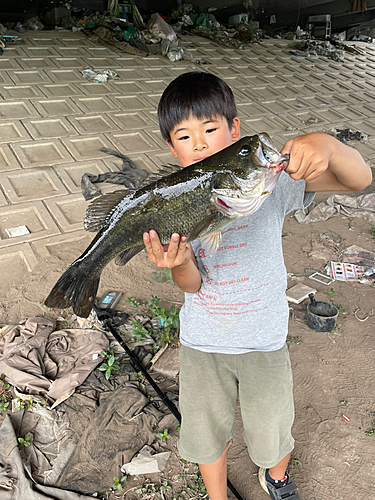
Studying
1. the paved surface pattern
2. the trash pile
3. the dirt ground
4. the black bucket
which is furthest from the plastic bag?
the black bucket

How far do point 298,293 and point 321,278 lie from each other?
526 millimetres

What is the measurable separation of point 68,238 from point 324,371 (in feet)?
10.5

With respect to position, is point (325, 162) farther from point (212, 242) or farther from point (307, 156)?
point (212, 242)

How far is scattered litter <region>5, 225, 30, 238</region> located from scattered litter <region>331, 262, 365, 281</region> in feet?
12.0

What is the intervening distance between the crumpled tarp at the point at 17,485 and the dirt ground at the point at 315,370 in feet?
1.02

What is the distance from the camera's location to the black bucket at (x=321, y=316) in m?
3.61

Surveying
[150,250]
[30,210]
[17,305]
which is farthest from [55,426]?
[30,210]

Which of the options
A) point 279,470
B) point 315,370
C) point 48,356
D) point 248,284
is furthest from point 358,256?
point 48,356

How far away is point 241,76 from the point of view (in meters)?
9.84

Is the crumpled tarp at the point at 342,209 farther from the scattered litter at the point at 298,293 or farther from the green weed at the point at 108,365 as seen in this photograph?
the green weed at the point at 108,365

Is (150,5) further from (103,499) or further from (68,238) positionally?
(103,499)

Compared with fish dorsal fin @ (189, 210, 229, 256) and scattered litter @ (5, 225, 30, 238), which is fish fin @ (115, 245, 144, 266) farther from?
→ scattered litter @ (5, 225, 30, 238)

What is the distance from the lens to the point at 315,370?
10.7ft

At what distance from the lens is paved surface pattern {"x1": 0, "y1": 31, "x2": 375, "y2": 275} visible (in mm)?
5172
